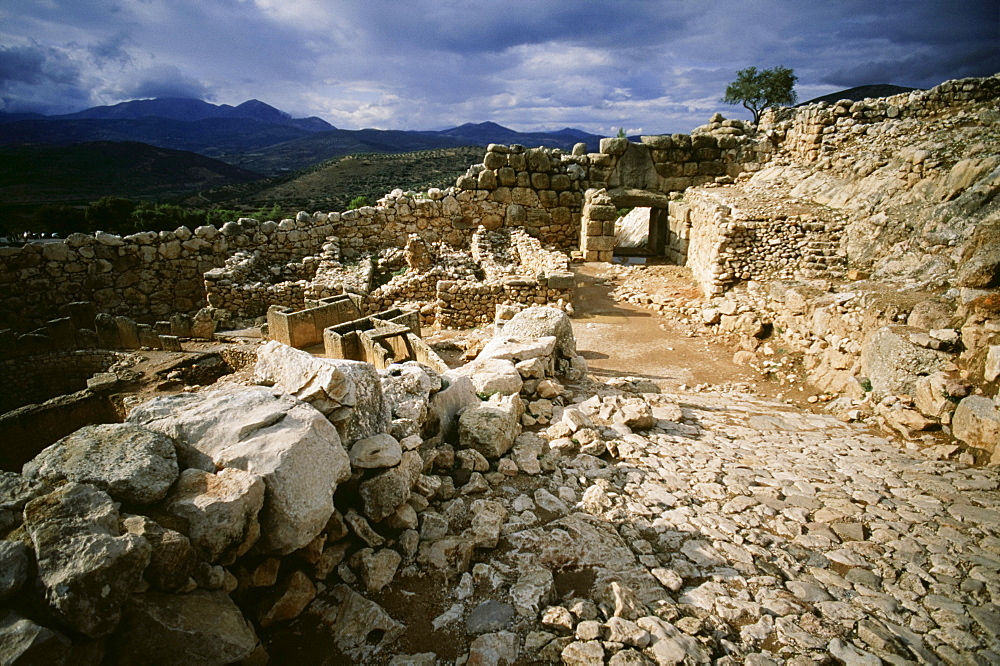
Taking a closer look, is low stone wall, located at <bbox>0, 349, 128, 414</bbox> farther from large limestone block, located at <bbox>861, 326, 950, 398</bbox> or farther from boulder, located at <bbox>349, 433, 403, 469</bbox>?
large limestone block, located at <bbox>861, 326, 950, 398</bbox>

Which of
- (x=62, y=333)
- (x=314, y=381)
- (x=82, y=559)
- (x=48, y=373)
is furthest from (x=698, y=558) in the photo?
(x=62, y=333)

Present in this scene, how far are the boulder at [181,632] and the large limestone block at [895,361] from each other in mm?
6894

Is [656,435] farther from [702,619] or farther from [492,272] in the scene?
[492,272]

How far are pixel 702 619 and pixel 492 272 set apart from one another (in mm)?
9731

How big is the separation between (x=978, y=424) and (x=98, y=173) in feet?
244

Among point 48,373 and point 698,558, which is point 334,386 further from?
point 48,373

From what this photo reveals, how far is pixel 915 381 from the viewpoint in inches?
216

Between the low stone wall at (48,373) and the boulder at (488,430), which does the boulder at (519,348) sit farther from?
the low stone wall at (48,373)

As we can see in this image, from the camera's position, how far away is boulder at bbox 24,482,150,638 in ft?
4.96

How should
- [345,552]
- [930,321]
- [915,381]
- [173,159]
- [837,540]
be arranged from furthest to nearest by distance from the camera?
[173,159] → [930,321] → [915,381] → [837,540] → [345,552]

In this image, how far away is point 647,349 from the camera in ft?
28.4

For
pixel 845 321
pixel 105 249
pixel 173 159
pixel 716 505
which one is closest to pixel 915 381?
pixel 845 321

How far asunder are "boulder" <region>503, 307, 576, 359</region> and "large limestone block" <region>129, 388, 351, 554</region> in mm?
3973

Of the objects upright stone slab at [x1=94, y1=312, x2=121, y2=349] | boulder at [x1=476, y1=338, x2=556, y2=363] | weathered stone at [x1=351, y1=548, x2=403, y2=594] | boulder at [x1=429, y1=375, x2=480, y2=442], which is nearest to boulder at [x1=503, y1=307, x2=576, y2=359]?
boulder at [x1=476, y1=338, x2=556, y2=363]
